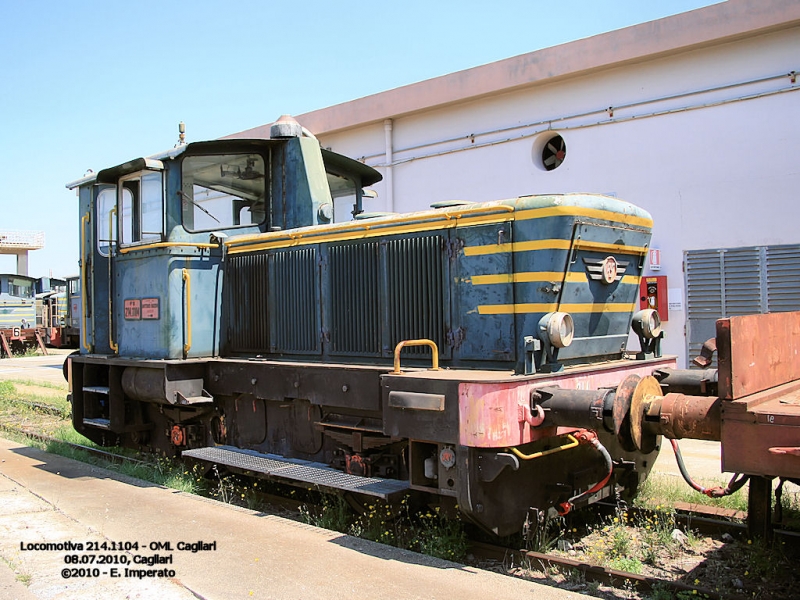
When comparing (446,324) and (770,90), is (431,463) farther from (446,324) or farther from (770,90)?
(770,90)

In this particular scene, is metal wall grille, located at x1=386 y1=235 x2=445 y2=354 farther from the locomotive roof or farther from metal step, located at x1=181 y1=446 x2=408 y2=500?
the locomotive roof

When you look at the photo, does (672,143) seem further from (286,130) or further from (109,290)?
(109,290)

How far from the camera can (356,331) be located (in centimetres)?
595

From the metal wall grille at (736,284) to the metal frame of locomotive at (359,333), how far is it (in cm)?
484

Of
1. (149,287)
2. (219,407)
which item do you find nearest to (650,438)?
(219,407)

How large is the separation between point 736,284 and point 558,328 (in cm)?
660

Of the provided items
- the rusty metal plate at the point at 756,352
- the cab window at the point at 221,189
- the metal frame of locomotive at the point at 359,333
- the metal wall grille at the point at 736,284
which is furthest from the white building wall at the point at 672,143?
the rusty metal plate at the point at 756,352

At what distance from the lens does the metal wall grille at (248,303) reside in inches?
269

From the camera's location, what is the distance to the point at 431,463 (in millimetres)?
4629

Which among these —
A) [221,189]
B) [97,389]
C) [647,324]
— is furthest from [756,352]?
[97,389]

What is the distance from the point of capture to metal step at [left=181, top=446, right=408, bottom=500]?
191 inches

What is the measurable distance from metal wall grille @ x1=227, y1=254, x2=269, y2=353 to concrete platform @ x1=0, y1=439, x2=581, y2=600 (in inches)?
63.8

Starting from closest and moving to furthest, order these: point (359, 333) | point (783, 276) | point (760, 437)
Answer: point (760, 437) → point (359, 333) → point (783, 276)

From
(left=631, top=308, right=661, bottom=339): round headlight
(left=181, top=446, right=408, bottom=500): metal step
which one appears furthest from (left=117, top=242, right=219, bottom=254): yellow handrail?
(left=631, top=308, right=661, bottom=339): round headlight
